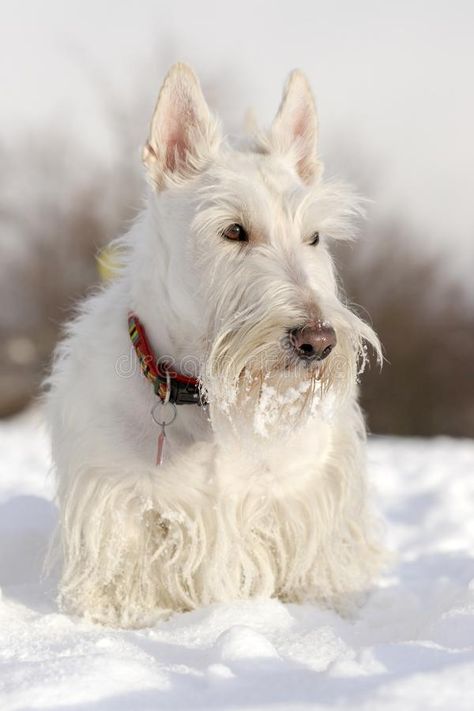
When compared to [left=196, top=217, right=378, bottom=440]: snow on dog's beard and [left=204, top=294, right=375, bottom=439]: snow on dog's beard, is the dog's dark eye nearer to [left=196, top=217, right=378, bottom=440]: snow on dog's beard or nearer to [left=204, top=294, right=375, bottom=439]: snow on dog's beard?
[left=196, top=217, right=378, bottom=440]: snow on dog's beard

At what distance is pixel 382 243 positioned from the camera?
22.2 meters

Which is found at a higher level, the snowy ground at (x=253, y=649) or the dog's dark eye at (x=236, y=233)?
the dog's dark eye at (x=236, y=233)

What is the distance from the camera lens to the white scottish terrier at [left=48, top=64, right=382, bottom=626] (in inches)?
110

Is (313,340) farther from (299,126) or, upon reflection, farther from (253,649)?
(299,126)

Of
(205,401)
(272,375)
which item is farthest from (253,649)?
(205,401)

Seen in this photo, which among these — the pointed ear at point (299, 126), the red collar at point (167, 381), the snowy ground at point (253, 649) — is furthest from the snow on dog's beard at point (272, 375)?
the pointed ear at point (299, 126)

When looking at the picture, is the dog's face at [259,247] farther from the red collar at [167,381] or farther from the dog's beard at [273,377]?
the red collar at [167,381]

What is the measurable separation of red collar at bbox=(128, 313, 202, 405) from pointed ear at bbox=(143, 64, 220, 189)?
2.21 ft

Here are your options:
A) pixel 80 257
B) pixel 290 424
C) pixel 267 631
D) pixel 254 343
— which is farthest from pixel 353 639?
pixel 80 257

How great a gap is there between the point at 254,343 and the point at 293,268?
0.32 meters

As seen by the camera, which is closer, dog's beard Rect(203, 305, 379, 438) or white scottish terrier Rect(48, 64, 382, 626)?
dog's beard Rect(203, 305, 379, 438)

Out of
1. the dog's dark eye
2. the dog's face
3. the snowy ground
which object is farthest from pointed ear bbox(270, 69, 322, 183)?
the snowy ground

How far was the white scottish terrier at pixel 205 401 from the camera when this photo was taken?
2.81 metres

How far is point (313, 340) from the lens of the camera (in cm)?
260
